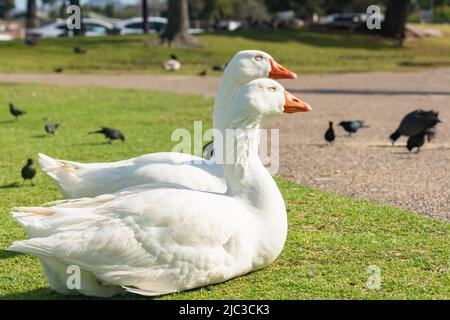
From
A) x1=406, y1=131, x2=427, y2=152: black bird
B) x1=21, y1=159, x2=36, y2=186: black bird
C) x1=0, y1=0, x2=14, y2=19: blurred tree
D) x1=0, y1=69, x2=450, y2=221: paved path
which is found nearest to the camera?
x1=0, y1=69, x2=450, y2=221: paved path

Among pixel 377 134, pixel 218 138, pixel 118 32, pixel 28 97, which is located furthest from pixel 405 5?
pixel 218 138

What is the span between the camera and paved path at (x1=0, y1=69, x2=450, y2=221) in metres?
9.46

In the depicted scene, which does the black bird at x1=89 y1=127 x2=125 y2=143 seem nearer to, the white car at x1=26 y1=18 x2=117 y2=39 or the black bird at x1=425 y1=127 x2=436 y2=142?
the black bird at x1=425 y1=127 x2=436 y2=142

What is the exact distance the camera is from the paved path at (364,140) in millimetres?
9461

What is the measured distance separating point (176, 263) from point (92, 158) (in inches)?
265

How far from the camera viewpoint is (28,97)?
71.9 ft

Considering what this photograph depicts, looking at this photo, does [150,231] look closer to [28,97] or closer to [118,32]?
[28,97]

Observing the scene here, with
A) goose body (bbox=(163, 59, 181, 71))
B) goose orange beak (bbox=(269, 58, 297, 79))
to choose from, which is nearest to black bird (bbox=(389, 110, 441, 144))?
goose orange beak (bbox=(269, 58, 297, 79))

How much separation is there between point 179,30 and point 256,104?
32.4 m

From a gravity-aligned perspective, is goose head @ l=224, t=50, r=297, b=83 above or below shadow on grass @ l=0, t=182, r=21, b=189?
above

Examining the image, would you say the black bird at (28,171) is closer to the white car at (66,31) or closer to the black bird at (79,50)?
the black bird at (79,50)

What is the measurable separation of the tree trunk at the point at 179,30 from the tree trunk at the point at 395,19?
1228 cm

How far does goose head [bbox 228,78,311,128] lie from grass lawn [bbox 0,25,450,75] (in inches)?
973

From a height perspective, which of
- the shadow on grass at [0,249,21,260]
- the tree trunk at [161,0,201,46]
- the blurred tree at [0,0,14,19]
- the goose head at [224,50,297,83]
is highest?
the goose head at [224,50,297,83]
